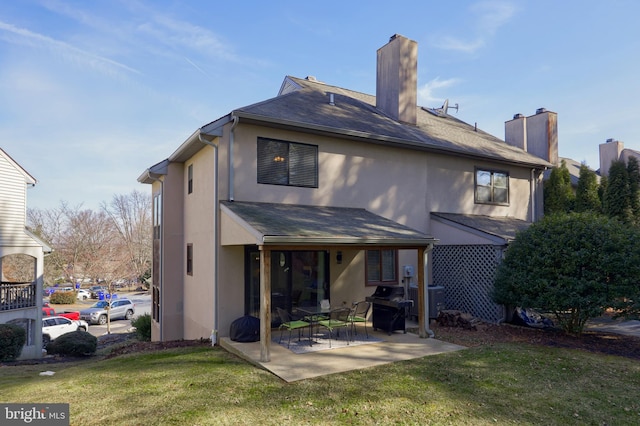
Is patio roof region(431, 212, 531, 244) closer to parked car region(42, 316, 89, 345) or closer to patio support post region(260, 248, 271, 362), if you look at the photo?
patio support post region(260, 248, 271, 362)

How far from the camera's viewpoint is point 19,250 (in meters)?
16.6

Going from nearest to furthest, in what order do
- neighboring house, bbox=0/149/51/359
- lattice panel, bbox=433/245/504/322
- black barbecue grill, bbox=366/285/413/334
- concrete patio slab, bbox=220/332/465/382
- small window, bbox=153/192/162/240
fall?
concrete patio slab, bbox=220/332/465/382
black barbecue grill, bbox=366/285/413/334
lattice panel, bbox=433/245/504/322
small window, bbox=153/192/162/240
neighboring house, bbox=0/149/51/359

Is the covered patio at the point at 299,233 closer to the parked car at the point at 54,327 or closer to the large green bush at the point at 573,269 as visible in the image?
the large green bush at the point at 573,269

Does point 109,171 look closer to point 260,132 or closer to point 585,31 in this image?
point 260,132

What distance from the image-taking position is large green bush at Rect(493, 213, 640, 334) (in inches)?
332

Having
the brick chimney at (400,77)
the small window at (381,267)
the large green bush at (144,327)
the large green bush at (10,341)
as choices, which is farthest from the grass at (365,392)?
the brick chimney at (400,77)

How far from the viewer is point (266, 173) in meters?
10.0

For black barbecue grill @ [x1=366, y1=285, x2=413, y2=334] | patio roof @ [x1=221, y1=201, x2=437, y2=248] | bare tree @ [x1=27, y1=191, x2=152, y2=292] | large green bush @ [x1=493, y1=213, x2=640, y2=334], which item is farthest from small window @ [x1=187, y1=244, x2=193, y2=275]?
bare tree @ [x1=27, y1=191, x2=152, y2=292]

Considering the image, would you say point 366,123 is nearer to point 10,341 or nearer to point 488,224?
point 488,224

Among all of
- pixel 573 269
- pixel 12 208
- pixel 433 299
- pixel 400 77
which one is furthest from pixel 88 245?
pixel 573 269

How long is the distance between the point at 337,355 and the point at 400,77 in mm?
10571

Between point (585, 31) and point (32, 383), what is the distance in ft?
53.1

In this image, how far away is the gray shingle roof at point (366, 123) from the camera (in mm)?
10391

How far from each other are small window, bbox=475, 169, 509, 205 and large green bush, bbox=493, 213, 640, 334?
15.0 ft
